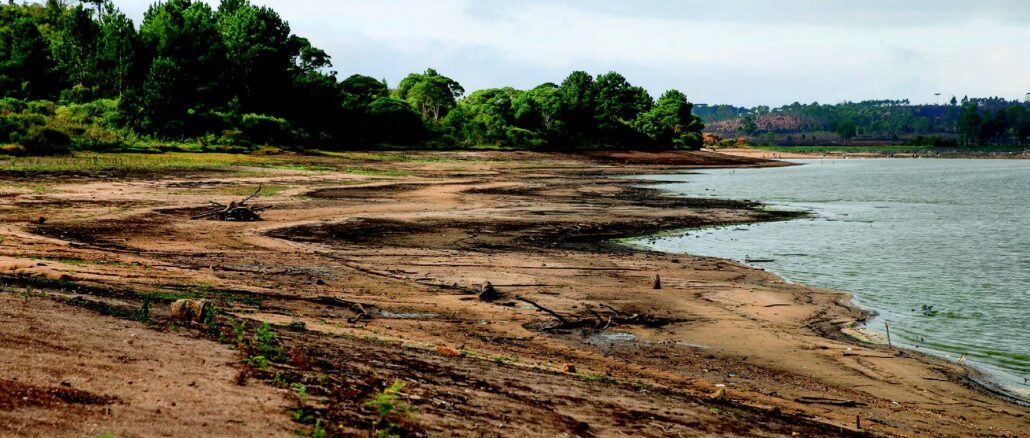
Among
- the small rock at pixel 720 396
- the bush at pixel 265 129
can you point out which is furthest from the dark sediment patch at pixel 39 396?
the bush at pixel 265 129

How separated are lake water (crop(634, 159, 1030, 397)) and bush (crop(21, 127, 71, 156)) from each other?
114ft

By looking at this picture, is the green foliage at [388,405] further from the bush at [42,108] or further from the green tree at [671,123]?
the green tree at [671,123]

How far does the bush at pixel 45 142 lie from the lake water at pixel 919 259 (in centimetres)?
3464

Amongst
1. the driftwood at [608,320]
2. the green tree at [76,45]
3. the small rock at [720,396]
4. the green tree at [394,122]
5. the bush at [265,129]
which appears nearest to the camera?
the small rock at [720,396]

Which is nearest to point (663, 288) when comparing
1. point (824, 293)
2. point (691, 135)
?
point (824, 293)

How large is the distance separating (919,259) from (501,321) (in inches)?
737

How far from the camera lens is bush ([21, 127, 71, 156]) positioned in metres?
44.1

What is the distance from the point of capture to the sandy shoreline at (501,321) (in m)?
8.66

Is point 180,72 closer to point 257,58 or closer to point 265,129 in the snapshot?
point 265,129

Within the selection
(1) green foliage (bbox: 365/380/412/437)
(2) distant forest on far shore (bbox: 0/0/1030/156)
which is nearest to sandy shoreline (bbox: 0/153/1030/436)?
(1) green foliage (bbox: 365/380/412/437)

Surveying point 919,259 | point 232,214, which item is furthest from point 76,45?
point 919,259

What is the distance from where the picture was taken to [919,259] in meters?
27.3

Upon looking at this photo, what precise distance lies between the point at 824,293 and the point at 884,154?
598 feet

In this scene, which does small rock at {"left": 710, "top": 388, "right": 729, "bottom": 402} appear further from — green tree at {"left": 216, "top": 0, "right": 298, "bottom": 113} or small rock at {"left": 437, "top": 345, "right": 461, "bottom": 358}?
green tree at {"left": 216, "top": 0, "right": 298, "bottom": 113}
